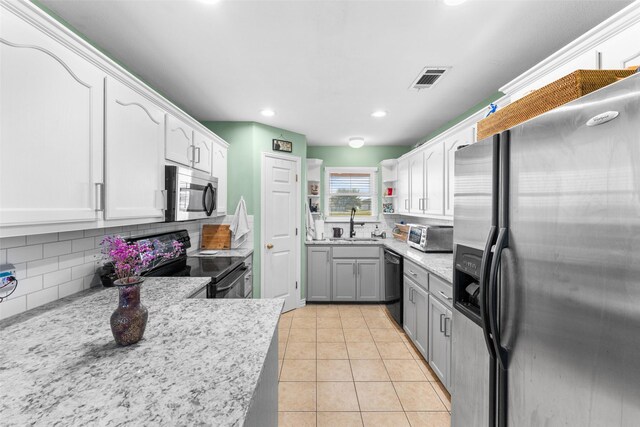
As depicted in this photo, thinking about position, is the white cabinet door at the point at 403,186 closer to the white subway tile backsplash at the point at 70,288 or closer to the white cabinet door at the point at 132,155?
the white cabinet door at the point at 132,155

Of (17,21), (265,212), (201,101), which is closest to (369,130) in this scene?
(265,212)

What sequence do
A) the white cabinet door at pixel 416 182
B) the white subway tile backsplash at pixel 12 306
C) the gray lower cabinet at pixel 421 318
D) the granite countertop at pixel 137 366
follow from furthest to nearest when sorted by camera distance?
1. the white cabinet door at pixel 416 182
2. the gray lower cabinet at pixel 421 318
3. the white subway tile backsplash at pixel 12 306
4. the granite countertop at pixel 137 366

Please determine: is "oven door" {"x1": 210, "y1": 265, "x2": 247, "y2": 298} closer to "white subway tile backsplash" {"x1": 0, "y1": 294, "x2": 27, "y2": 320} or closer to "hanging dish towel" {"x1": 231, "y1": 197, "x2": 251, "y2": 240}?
"hanging dish towel" {"x1": 231, "y1": 197, "x2": 251, "y2": 240}

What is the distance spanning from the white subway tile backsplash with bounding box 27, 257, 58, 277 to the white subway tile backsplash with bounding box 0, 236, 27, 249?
109 mm

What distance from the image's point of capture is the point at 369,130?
12.2 feet

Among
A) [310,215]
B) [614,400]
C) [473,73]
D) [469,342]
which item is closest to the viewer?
[614,400]

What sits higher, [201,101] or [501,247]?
[201,101]

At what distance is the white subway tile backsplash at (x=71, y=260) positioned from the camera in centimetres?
147

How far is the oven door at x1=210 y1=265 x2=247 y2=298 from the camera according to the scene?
197 centimetres

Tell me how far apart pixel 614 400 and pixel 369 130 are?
348 centimetres

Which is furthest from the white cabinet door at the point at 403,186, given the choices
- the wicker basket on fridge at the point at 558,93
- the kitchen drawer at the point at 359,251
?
the wicker basket on fridge at the point at 558,93

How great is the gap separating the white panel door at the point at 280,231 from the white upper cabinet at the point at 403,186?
62.0 inches

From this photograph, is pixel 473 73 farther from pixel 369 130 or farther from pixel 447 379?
pixel 447 379

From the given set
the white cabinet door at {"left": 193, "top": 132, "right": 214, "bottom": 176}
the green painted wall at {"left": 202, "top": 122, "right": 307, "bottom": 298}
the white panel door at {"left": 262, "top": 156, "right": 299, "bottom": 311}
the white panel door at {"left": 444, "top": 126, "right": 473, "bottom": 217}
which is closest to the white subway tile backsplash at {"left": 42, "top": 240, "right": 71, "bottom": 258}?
the white cabinet door at {"left": 193, "top": 132, "right": 214, "bottom": 176}
